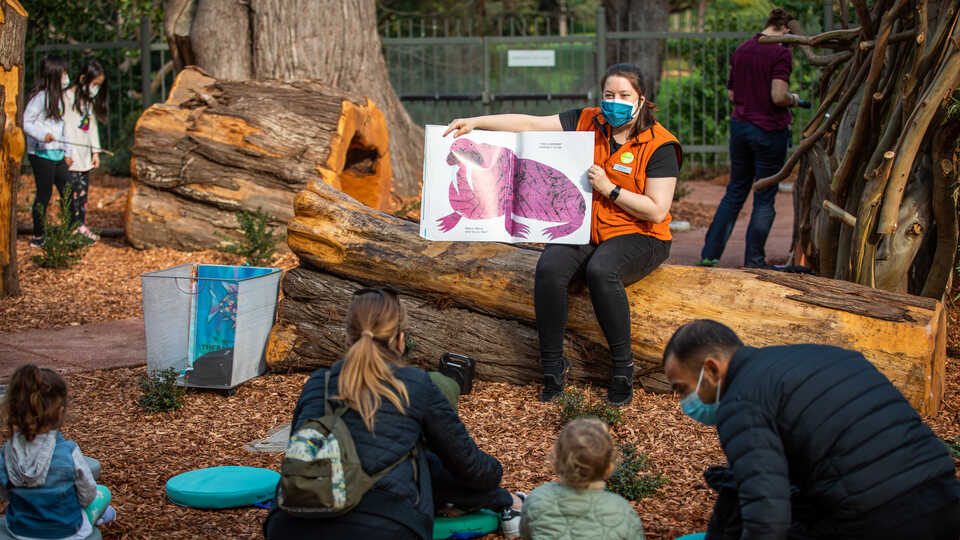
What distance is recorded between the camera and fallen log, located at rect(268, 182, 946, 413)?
4.48 metres

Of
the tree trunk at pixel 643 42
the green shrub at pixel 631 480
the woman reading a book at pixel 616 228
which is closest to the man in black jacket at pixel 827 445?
the green shrub at pixel 631 480

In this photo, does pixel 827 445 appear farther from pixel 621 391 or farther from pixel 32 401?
pixel 32 401

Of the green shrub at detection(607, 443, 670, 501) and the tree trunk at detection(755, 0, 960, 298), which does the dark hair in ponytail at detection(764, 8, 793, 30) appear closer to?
the tree trunk at detection(755, 0, 960, 298)

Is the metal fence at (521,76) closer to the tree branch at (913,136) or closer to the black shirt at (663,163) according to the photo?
the tree branch at (913,136)

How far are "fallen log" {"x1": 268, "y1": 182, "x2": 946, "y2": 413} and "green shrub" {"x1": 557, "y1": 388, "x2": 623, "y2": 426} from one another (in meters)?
0.48

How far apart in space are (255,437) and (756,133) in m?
4.53

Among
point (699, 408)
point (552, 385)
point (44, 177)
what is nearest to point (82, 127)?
point (44, 177)

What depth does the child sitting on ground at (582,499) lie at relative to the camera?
277cm

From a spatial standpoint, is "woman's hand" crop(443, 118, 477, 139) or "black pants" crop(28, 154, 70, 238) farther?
"black pants" crop(28, 154, 70, 238)

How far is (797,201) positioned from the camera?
280 inches

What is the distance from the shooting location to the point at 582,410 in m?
4.41

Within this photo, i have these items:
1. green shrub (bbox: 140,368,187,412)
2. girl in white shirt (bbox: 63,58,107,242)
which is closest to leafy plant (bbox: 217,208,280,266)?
girl in white shirt (bbox: 63,58,107,242)

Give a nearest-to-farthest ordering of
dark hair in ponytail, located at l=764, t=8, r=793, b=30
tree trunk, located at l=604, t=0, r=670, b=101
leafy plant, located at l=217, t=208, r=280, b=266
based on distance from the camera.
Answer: dark hair in ponytail, located at l=764, t=8, r=793, b=30, leafy plant, located at l=217, t=208, r=280, b=266, tree trunk, located at l=604, t=0, r=670, b=101

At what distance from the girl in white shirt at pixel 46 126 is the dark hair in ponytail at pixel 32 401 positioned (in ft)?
19.8
